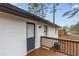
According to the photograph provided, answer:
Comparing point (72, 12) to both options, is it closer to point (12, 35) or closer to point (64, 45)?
point (64, 45)

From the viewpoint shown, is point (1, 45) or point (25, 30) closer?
point (1, 45)

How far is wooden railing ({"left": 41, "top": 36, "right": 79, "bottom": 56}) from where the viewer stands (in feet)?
13.9

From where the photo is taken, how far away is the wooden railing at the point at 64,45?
4234 mm

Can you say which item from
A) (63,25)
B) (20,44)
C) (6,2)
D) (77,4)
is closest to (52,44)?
(63,25)

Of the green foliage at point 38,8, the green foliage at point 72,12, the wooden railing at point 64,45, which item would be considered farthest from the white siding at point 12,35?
the green foliage at point 72,12

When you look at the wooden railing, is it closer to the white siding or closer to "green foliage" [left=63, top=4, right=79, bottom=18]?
"green foliage" [left=63, top=4, right=79, bottom=18]

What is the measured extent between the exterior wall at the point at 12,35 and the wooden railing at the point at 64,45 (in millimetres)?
235

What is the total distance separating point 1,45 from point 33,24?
2.20m

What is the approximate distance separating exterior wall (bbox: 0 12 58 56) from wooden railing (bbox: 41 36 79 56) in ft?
0.77

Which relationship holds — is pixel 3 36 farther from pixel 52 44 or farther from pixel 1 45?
pixel 52 44

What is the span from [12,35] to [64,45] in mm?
1553

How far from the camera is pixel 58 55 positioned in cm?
428

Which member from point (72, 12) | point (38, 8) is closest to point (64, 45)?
point (72, 12)

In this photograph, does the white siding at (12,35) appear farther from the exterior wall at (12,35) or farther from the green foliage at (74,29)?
the green foliage at (74,29)
